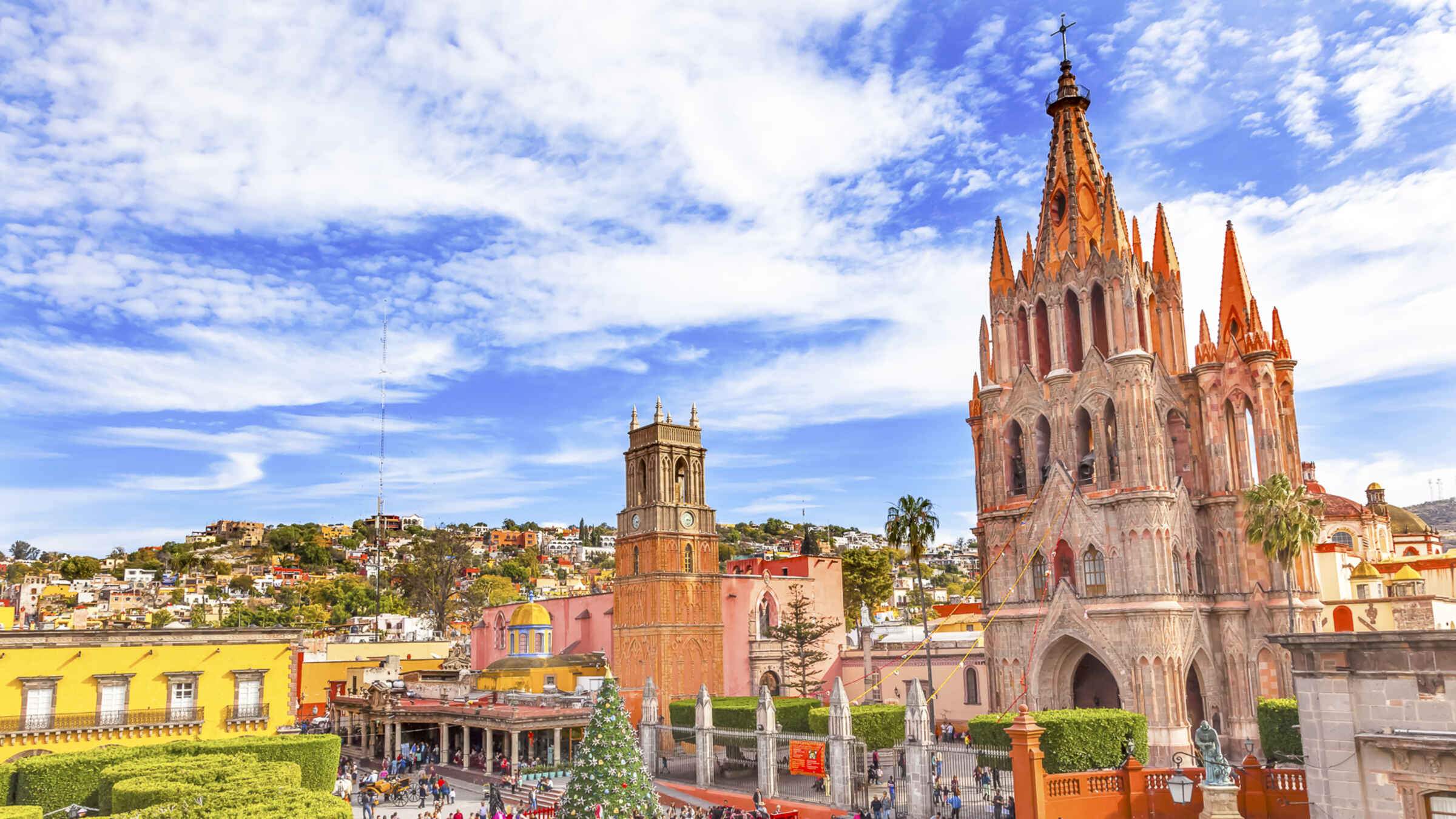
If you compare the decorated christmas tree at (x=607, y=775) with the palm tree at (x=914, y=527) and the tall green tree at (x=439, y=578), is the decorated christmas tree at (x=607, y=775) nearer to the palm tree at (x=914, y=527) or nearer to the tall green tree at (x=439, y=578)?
the palm tree at (x=914, y=527)

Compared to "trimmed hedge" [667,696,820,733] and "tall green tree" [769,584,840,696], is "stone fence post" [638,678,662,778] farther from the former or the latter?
"tall green tree" [769,584,840,696]

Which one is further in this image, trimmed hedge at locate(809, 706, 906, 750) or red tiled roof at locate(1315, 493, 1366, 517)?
red tiled roof at locate(1315, 493, 1366, 517)

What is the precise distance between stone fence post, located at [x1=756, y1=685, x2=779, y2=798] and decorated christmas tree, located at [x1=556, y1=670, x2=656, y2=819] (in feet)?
41.3

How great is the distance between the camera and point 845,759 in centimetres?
3234

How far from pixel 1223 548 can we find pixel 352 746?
149 feet

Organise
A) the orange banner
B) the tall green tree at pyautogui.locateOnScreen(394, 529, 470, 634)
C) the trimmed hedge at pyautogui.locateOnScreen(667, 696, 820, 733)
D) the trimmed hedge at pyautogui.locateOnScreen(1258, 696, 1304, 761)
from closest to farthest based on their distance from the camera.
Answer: the trimmed hedge at pyautogui.locateOnScreen(1258, 696, 1304, 761) < the orange banner < the trimmed hedge at pyautogui.locateOnScreen(667, 696, 820, 733) < the tall green tree at pyautogui.locateOnScreen(394, 529, 470, 634)

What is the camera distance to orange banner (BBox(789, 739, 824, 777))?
3416cm

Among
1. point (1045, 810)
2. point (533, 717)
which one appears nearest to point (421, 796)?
point (533, 717)

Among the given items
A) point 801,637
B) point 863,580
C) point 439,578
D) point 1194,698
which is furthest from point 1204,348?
point 439,578

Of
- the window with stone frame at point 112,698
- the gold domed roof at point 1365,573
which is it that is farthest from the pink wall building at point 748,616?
the window with stone frame at point 112,698

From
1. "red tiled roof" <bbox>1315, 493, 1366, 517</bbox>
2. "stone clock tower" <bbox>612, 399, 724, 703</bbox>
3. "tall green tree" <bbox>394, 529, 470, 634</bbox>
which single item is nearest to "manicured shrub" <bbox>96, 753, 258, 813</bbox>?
"stone clock tower" <bbox>612, 399, 724, 703</bbox>

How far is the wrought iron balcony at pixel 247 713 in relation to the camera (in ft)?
123

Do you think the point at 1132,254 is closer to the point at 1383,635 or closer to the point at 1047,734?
the point at 1047,734

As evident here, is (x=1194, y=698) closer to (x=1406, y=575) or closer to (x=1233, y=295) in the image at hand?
(x=1406, y=575)
